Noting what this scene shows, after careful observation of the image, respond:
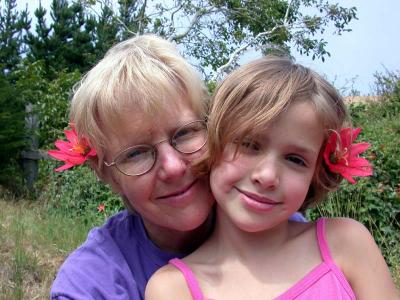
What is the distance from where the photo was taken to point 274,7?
11484 mm

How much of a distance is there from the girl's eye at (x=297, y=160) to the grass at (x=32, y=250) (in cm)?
263

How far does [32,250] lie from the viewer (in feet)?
15.1

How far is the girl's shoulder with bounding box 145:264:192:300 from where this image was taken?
5.20 feet

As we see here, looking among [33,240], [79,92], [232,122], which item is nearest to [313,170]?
[232,122]

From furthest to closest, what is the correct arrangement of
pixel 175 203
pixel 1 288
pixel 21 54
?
pixel 21 54, pixel 1 288, pixel 175 203

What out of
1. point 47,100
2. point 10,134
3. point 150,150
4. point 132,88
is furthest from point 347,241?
point 47,100

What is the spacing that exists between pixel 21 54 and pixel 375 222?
13.6 meters

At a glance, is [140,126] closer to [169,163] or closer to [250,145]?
[169,163]

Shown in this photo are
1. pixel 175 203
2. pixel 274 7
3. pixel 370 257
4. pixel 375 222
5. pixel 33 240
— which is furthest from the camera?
pixel 274 7

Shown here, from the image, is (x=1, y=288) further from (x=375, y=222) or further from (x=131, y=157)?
(x=375, y=222)

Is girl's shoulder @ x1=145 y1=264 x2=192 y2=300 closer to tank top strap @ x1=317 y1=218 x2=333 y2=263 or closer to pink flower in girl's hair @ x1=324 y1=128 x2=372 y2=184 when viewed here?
tank top strap @ x1=317 y1=218 x2=333 y2=263

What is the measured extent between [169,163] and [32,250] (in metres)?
3.22

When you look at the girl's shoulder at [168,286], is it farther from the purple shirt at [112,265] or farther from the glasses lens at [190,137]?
the glasses lens at [190,137]

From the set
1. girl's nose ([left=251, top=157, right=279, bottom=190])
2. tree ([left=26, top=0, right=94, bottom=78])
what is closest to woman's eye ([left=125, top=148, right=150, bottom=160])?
girl's nose ([left=251, top=157, right=279, bottom=190])
